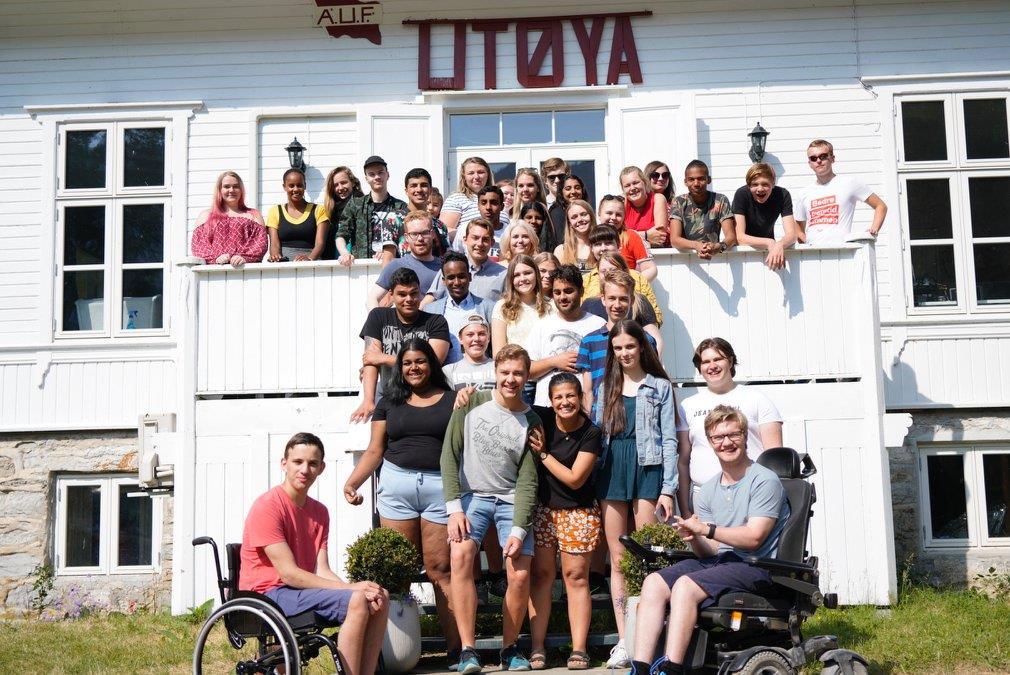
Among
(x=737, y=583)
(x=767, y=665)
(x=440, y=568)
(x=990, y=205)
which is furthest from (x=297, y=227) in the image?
(x=990, y=205)

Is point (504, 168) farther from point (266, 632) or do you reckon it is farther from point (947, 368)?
point (266, 632)

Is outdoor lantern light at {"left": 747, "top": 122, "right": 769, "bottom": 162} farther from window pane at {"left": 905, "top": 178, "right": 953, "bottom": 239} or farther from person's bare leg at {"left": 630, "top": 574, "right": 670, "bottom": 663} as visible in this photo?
person's bare leg at {"left": 630, "top": 574, "right": 670, "bottom": 663}

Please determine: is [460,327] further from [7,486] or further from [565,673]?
[7,486]

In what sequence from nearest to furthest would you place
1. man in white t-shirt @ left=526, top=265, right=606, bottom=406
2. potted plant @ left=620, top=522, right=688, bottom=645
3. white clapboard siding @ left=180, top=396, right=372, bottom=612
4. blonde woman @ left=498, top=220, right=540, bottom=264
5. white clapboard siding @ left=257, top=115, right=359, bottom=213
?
potted plant @ left=620, top=522, right=688, bottom=645
man in white t-shirt @ left=526, top=265, right=606, bottom=406
blonde woman @ left=498, top=220, right=540, bottom=264
white clapboard siding @ left=180, top=396, right=372, bottom=612
white clapboard siding @ left=257, top=115, right=359, bottom=213

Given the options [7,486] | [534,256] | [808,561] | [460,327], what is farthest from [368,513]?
[7,486]

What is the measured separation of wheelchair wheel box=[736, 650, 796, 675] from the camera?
5160mm

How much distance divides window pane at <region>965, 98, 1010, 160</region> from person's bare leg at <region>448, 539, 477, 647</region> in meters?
6.81

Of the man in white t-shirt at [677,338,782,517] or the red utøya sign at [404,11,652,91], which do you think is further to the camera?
the red utøya sign at [404,11,652,91]

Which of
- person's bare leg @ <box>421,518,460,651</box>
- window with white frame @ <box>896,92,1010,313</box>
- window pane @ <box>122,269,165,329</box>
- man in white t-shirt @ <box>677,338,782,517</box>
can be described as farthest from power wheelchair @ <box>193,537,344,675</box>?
window with white frame @ <box>896,92,1010,313</box>

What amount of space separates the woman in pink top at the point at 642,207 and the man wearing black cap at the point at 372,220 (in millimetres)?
1694

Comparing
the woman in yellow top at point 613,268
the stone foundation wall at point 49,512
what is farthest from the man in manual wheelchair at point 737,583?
the stone foundation wall at point 49,512

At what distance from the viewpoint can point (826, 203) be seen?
871 centimetres

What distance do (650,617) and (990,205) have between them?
6.77 m

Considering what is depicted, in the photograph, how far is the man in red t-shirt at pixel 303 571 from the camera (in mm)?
5516
